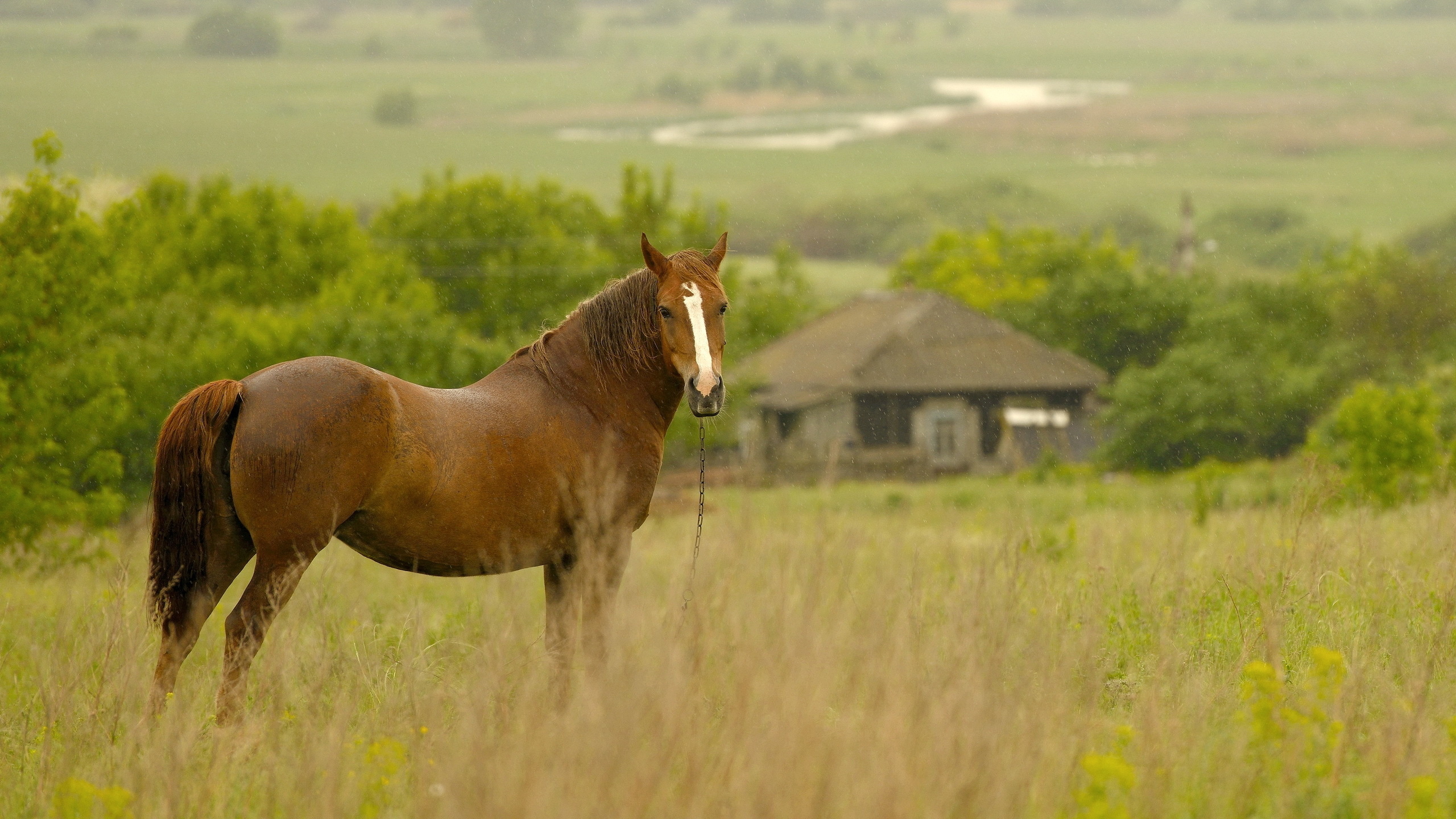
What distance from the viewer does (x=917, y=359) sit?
47531mm

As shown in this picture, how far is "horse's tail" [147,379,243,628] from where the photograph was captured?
5.23m

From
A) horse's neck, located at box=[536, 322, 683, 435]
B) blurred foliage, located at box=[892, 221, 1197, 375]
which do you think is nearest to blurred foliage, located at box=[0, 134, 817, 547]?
horse's neck, located at box=[536, 322, 683, 435]

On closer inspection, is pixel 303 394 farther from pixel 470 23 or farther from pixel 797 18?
pixel 797 18

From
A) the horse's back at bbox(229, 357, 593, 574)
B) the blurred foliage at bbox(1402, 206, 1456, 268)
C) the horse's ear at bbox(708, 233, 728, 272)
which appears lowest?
the blurred foliage at bbox(1402, 206, 1456, 268)

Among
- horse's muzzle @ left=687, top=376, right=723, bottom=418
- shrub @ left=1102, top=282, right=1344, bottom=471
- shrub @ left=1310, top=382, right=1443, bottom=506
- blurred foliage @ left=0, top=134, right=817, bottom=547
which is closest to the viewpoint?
horse's muzzle @ left=687, top=376, right=723, bottom=418

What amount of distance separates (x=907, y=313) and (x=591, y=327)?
149ft

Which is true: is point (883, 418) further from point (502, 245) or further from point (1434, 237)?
point (1434, 237)

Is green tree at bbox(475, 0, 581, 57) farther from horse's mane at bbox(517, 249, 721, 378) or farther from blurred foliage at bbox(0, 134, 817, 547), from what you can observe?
horse's mane at bbox(517, 249, 721, 378)

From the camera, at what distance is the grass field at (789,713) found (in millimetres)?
3646

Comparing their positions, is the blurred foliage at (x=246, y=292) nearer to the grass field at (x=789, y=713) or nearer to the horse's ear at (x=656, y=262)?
the horse's ear at (x=656, y=262)

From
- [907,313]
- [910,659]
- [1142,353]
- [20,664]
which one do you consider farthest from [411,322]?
[1142,353]

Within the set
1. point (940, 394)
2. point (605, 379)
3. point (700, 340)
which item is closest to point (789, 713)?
point (700, 340)

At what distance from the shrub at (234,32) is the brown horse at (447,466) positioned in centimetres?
13629

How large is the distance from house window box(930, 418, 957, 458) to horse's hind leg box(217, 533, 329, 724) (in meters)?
43.4
